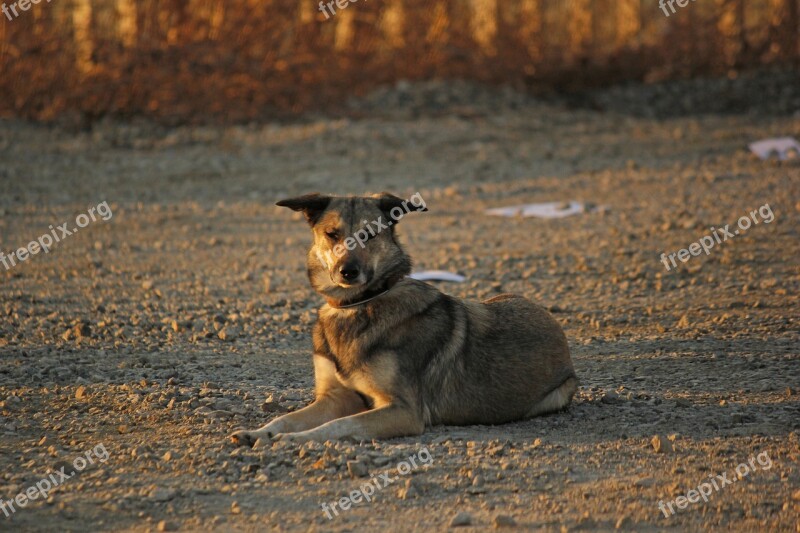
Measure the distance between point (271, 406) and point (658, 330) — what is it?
12.9 ft

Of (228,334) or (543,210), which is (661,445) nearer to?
(228,334)

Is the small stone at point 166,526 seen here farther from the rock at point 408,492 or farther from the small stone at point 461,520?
the small stone at point 461,520

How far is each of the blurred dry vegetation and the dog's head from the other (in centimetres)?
1241

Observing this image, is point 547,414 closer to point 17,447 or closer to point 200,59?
point 17,447

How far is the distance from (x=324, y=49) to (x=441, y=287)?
33.9 feet

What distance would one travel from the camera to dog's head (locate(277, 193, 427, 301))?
23.2 ft

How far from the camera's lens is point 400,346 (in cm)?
699

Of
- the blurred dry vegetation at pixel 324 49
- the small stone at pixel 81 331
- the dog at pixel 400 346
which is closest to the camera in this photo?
the dog at pixel 400 346

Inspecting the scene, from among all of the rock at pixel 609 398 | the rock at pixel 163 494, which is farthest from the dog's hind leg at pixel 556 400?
the rock at pixel 163 494

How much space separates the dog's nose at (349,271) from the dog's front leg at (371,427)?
34.3 inches

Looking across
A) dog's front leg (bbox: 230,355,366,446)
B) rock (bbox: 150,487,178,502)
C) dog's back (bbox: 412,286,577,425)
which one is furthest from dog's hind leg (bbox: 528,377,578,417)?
rock (bbox: 150,487,178,502)

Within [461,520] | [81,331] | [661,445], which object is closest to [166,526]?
[461,520]

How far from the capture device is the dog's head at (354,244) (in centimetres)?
706

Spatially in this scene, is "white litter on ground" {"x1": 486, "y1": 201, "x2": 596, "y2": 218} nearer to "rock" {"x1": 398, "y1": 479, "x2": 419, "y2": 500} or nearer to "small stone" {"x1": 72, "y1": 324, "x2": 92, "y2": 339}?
"small stone" {"x1": 72, "y1": 324, "x2": 92, "y2": 339}
